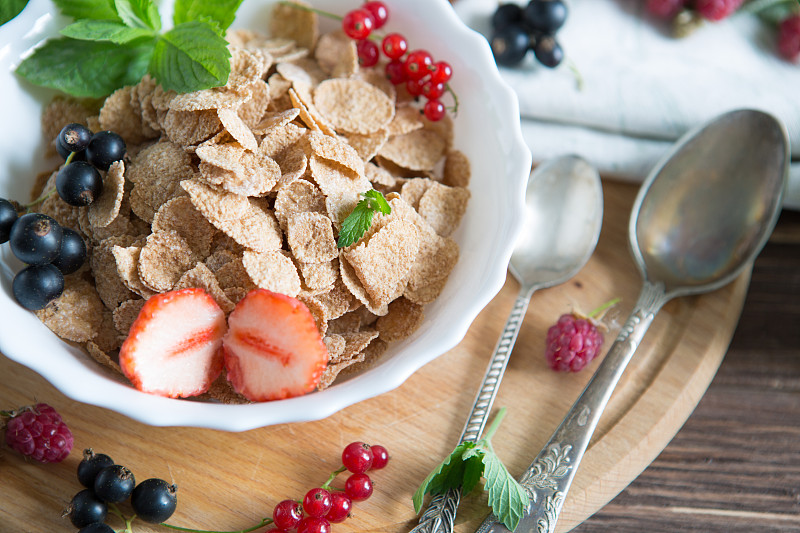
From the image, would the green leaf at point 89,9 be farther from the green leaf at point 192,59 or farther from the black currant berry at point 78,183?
the black currant berry at point 78,183

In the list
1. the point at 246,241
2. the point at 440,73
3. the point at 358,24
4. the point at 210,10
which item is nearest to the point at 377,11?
the point at 358,24

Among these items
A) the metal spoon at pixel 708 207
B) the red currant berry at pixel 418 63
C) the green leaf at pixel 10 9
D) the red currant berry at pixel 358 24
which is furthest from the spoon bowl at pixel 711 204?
the green leaf at pixel 10 9

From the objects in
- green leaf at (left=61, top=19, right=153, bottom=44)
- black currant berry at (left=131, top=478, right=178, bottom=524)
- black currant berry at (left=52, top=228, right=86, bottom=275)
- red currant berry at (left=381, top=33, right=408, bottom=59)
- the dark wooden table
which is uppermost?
green leaf at (left=61, top=19, right=153, bottom=44)

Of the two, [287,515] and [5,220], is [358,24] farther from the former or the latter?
[287,515]

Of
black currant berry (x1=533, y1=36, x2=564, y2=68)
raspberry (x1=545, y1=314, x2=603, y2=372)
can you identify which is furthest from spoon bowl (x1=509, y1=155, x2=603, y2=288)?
black currant berry (x1=533, y1=36, x2=564, y2=68)

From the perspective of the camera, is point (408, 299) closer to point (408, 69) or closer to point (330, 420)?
point (330, 420)

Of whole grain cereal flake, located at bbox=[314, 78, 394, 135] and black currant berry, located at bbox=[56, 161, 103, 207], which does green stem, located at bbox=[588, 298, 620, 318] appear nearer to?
whole grain cereal flake, located at bbox=[314, 78, 394, 135]

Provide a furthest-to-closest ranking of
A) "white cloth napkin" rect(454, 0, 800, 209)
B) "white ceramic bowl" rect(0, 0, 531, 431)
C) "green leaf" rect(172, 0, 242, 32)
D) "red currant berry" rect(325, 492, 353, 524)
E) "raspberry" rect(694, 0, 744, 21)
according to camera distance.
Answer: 1. "raspberry" rect(694, 0, 744, 21)
2. "white cloth napkin" rect(454, 0, 800, 209)
3. "green leaf" rect(172, 0, 242, 32)
4. "red currant berry" rect(325, 492, 353, 524)
5. "white ceramic bowl" rect(0, 0, 531, 431)

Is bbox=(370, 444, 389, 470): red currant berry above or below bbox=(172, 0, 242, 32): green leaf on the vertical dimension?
below
